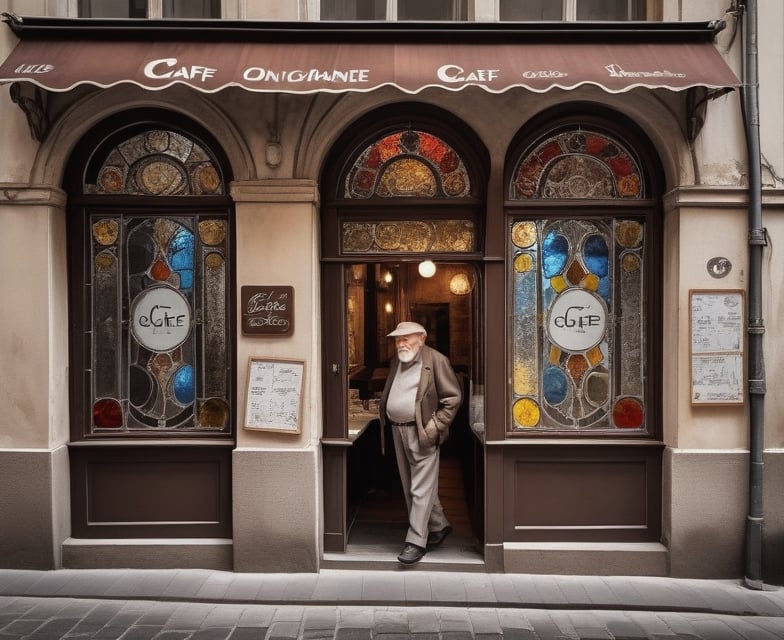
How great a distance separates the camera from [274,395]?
20.4ft

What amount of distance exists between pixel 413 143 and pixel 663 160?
233 centimetres

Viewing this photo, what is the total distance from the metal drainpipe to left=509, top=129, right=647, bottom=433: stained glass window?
36.1 inches

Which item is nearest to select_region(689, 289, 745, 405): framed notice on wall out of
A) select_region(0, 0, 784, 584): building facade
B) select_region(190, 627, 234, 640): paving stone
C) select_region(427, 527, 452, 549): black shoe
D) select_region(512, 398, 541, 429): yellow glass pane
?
select_region(0, 0, 784, 584): building facade

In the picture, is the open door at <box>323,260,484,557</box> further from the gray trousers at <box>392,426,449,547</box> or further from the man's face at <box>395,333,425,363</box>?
the man's face at <box>395,333,425,363</box>

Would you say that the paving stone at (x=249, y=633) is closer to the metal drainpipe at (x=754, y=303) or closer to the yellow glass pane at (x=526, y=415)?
the yellow glass pane at (x=526, y=415)

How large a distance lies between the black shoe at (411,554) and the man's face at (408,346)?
173cm

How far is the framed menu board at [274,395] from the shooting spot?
6.20 metres

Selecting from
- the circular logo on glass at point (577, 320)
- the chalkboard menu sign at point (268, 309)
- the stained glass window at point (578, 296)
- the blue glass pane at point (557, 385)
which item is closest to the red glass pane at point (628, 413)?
the stained glass window at point (578, 296)

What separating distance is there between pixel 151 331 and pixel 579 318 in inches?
161

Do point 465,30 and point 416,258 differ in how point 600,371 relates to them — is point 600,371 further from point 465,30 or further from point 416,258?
point 465,30

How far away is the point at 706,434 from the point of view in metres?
6.13

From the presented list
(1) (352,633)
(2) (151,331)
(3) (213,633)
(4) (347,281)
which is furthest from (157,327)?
(1) (352,633)

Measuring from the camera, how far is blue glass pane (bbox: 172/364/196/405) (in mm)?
6551

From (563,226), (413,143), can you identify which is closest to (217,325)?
(413,143)
